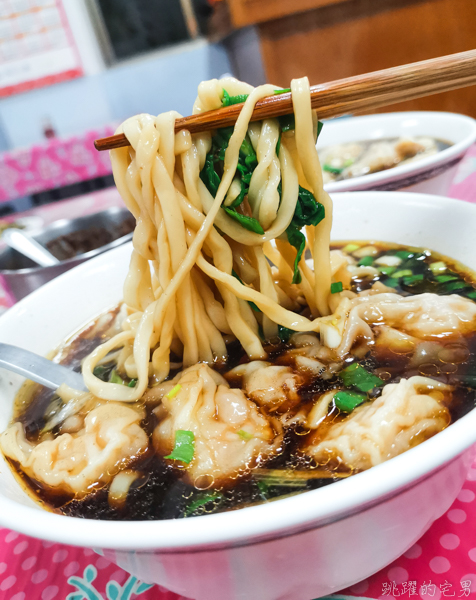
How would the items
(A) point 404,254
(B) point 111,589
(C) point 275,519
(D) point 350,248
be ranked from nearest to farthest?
(C) point 275,519
(B) point 111,589
(A) point 404,254
(D) point 350,248

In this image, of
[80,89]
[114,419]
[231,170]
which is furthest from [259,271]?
[80,89]

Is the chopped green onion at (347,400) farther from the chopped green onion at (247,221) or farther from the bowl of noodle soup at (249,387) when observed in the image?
the chopped green onion at (247,221)

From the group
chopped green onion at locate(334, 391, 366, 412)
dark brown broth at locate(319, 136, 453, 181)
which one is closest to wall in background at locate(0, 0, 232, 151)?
dark brown broth at locate(319, 136, 453, 181)

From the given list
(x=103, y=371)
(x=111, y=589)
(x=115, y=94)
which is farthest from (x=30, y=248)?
(x=115, y=94)

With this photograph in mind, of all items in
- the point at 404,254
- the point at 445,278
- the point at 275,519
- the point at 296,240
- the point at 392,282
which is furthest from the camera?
the point at 404,254

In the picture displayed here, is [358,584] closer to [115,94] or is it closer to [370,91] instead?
[370,91]

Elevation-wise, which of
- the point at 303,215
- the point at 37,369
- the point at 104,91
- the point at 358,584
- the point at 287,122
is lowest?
the point at 358,584

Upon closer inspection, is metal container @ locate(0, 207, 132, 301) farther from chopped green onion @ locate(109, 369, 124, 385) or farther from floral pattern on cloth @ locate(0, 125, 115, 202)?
floral pattern on cloth @ locate(0, 125, 115, 202)

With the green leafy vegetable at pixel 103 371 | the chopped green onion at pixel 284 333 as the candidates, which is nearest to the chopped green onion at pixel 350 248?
the chopped green onion at pixel 284 333
